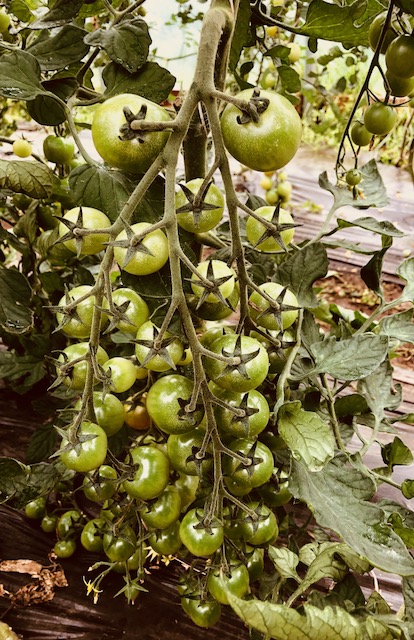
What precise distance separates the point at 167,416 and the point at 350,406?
0.31 meters

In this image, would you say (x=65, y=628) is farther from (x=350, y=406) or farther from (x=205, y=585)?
(x=350, y=406)

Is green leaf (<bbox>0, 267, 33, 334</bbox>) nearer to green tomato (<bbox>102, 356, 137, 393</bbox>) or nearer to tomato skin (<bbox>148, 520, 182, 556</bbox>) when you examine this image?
green tomato (<bbox>102, 356, 137, 393</bbox>)

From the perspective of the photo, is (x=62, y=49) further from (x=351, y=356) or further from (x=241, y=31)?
(x=351, y=356)

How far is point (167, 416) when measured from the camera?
47 centimetres

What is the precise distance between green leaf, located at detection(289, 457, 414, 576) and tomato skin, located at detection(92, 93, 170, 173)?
1.05 feet

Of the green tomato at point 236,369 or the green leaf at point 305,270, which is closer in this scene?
the green tomato at point 236,369

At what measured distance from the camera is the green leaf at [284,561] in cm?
51

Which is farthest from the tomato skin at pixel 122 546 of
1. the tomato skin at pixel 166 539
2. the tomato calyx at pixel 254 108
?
the tomato calyx at pixel 254 108

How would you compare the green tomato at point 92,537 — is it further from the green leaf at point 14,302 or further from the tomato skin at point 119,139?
the tomato skin at point 119,139

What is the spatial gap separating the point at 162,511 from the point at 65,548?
0.28m

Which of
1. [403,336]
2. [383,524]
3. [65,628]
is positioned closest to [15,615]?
[65,628]

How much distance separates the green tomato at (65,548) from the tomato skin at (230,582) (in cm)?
28

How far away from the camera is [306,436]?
0.50 meters

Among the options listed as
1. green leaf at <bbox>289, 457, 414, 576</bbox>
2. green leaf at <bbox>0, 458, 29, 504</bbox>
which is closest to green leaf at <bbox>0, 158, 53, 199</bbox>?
green leaf at <bbox>0, 458, 29, 504</bbox>
